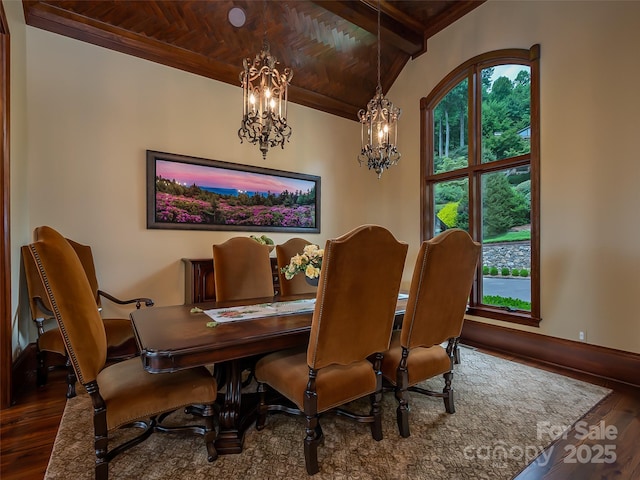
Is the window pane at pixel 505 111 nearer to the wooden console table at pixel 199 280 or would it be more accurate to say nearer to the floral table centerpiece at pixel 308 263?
the floral table centerpiece at pixel 308 263

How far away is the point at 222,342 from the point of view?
1495 millimetres

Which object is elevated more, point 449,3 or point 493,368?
point 449,3

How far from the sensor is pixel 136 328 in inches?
68.9

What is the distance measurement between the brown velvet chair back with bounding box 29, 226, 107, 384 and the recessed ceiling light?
334 centimetres

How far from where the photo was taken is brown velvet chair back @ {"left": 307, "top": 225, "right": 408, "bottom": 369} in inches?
58.4

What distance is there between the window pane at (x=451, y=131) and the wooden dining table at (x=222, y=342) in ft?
9.74

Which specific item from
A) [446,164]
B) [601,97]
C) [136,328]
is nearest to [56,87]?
[136,328]

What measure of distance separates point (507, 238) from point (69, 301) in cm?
418

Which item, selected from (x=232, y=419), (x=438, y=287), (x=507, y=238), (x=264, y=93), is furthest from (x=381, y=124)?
(x=232, y=419)

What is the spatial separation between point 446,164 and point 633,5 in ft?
7.16

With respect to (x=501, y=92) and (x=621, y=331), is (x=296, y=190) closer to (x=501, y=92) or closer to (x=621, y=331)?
(x=501, y=92)

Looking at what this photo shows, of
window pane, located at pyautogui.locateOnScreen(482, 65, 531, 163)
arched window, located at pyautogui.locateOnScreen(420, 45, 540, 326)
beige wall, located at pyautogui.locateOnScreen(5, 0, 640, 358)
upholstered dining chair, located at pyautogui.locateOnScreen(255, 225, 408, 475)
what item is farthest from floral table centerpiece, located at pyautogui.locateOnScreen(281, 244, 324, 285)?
window pane, located at pyautogui.locateOnScreen(482, 65, 531, 163)

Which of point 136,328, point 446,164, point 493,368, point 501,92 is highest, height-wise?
point 501,92

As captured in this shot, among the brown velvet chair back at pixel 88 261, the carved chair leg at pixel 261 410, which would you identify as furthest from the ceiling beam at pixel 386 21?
the carved chair leg at pixel 261 410
